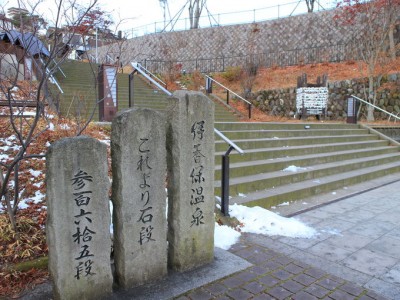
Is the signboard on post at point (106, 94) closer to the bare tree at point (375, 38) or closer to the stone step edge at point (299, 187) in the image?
the stone step edge at point (299, 187)

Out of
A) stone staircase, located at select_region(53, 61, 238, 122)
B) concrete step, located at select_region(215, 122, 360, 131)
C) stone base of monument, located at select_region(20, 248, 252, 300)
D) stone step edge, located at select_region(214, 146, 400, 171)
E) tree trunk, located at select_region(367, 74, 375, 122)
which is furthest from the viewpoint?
tree trunk, located at select_region(367, 74, 375, 122)

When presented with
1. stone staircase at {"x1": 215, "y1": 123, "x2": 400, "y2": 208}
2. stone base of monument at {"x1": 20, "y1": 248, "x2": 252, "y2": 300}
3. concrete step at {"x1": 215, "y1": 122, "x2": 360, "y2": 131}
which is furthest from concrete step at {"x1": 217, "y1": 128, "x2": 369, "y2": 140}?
stone base of monument at {"x1": 20, "y1": 248, "x2": 252, "y2": 300}

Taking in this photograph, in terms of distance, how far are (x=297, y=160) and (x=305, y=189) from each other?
3.98 ft

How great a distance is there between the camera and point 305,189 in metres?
5.65

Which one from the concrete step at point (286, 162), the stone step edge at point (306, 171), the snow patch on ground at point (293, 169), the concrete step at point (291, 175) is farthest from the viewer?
the snow patch on ground at point (293, 169)

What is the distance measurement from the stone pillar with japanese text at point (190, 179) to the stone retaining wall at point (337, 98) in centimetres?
1369

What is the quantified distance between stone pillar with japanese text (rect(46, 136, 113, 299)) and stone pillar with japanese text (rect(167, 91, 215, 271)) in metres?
0.67

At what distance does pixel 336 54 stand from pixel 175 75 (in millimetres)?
9912

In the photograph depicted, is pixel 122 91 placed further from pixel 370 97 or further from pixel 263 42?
pixel 263 42

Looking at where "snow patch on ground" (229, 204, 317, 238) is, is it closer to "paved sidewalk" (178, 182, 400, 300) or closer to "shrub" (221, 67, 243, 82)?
"paved sidewalk" (178, 182, 400, 300)

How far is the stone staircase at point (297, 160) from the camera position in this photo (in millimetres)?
5371

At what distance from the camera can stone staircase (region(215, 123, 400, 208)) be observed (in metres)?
5.37

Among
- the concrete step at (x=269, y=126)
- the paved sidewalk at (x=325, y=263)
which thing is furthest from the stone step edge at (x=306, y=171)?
the concrete step at (x=269, y=126)

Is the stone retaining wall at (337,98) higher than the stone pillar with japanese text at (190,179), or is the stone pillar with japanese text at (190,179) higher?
the stone retaining wall at (337,98)
